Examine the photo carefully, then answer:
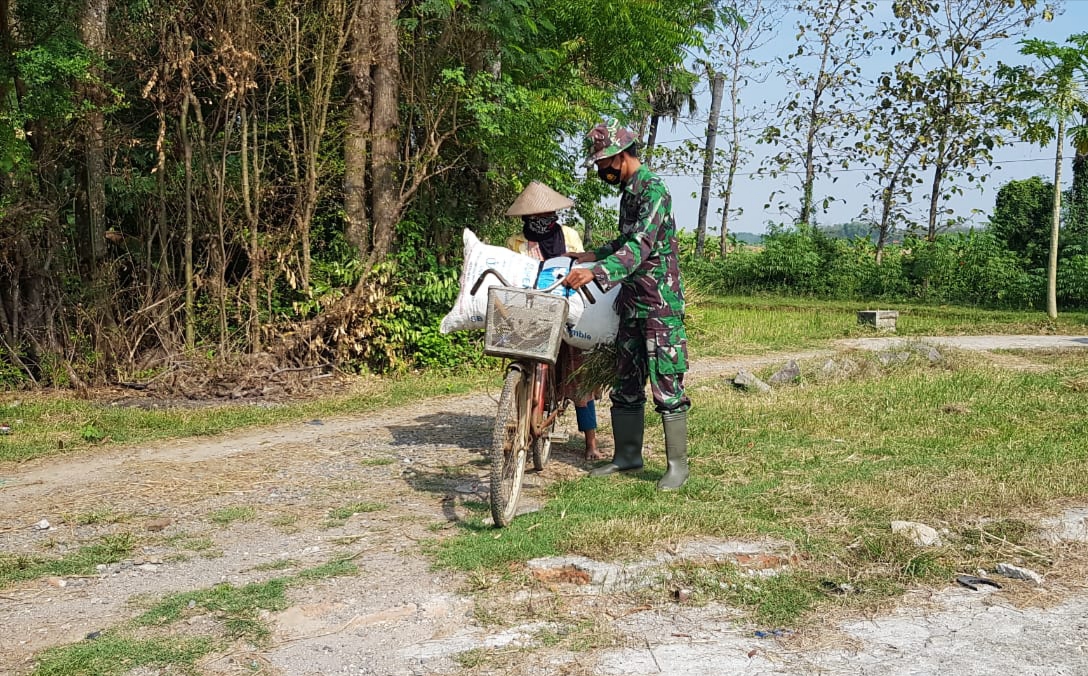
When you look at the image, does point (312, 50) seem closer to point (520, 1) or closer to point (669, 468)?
point (520, 1)

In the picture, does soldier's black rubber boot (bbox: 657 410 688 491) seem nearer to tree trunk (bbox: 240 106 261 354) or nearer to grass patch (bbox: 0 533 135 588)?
grass patch (bbox: 0 533 135 588)

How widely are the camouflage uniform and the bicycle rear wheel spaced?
805mm

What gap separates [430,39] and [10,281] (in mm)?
5120

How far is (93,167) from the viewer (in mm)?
9781

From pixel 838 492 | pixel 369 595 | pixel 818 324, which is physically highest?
pixel 818 324

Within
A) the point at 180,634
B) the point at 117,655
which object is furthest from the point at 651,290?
the point at 117,655

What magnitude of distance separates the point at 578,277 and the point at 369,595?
1.98m

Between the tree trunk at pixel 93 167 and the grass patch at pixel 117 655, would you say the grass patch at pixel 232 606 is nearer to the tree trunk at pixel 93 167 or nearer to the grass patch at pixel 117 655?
the grass patch at pixel 117 655

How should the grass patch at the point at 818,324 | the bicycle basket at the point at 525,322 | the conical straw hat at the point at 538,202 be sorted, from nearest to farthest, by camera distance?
the bicycle basket at the point at 525,322, the conical straw hat at the point at 538,202, the grass patch at the point at 818,324

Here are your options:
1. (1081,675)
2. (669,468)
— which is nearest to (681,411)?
(669,468)

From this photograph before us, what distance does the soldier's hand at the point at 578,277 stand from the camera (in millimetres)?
5266

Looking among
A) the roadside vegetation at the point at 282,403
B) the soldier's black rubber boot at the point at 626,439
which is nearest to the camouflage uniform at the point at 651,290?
the soldier's black rubber boot at the point at 626,439

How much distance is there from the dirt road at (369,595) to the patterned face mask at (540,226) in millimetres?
1595

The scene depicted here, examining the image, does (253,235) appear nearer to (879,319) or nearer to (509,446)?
(509,446)
